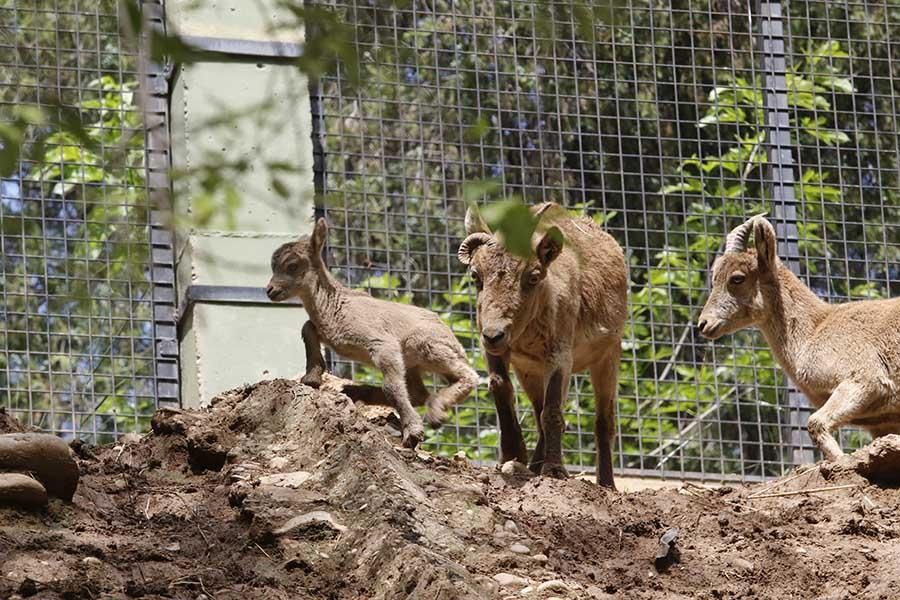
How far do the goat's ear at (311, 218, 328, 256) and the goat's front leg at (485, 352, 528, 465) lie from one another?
1714 millimetres

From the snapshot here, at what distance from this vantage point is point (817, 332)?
1183cm

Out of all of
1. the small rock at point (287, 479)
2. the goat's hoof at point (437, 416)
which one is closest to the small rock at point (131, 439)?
the small rock at point (287, 479)

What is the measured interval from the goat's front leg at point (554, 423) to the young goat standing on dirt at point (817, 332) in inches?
69.8

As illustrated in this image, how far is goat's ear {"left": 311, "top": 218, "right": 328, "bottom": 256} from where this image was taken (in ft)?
38.2

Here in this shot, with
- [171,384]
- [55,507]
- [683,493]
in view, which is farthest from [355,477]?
[171,384]

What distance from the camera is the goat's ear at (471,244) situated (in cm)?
1038

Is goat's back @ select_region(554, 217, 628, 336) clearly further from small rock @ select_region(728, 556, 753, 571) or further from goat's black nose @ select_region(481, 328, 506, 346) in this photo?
small rock @ select_region(728, 556, 753, 571)

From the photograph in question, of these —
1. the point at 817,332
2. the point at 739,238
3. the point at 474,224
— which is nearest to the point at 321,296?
the point at 474,224

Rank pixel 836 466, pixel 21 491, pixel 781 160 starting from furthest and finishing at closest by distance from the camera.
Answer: pixel 781 160 → pixel 836 466 → pixel 21 491

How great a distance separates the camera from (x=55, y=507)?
7.65 m

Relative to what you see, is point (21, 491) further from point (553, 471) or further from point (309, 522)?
point (553, 471)

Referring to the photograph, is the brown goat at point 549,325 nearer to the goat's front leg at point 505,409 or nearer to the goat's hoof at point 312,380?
the goat's front leg at point 505,409

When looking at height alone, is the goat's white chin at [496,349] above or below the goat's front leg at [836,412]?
above

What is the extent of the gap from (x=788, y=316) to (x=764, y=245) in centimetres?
53
